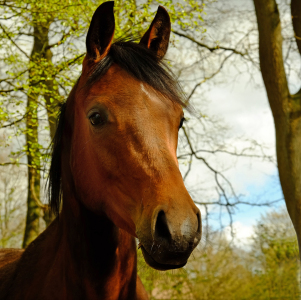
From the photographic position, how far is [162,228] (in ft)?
5.91

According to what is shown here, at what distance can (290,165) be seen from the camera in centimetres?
648

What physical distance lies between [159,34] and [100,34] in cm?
57

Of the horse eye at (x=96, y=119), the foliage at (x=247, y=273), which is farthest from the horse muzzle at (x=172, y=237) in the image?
the foliage at (x=247, y=273)

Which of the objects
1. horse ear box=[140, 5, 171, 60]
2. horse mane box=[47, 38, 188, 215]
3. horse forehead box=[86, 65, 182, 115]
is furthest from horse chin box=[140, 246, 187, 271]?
horse ear box=[140, 5, 171, 60]

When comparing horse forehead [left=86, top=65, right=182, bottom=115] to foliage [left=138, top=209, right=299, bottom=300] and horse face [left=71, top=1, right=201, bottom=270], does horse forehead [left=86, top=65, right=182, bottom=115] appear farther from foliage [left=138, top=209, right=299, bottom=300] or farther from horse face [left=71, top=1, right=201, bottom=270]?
foliage [left=138, top=209, right=299, bottom=300]

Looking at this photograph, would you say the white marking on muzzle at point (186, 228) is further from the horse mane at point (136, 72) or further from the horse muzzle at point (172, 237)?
the horse mane at point (136, 72)

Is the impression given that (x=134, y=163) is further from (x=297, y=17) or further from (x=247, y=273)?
(x=247, y=273)

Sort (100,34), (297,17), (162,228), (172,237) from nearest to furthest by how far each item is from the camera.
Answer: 1. (172,237)
2. (162,228)
3. (100,34)
4. (297,17)

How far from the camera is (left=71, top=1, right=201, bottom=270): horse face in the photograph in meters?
1.77

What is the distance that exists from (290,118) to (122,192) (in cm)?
542

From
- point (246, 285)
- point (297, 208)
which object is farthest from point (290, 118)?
point (246, 285)

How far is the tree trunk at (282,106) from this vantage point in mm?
6434

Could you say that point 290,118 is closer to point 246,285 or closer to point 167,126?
point 167,126

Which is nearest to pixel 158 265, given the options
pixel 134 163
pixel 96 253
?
pixel 134 163
